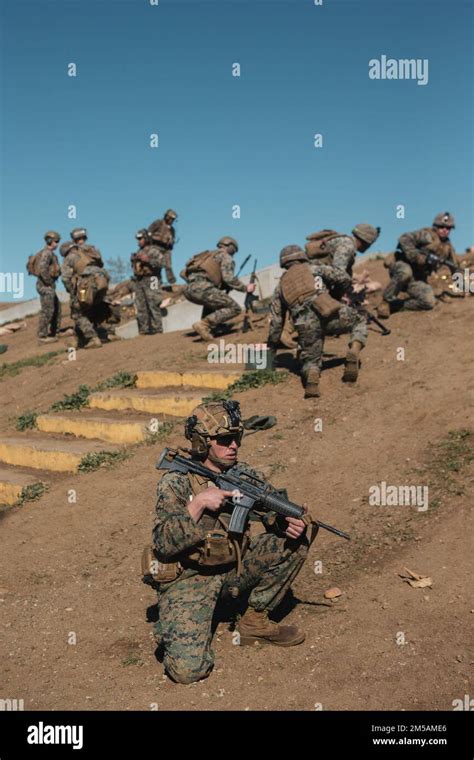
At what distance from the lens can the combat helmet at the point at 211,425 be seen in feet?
15.6

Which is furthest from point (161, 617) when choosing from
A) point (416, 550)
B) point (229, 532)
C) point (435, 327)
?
point (435, 327)

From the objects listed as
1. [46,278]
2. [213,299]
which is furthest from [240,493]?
[46,278]

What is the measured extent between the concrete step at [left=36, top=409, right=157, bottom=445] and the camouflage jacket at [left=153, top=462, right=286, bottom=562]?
15.1 ft

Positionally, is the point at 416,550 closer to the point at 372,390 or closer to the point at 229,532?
the point at 229,532

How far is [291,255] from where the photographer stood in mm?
10047

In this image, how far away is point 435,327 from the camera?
11945 mm

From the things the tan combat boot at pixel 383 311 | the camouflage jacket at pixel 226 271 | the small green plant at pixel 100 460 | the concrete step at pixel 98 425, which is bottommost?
the small green plant at pixel 100 460

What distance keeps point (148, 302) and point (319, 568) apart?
10041 millimetres

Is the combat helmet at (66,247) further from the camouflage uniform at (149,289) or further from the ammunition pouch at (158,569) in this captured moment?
the ammunition pouch at (158,569)

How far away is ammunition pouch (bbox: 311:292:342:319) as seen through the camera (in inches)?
375

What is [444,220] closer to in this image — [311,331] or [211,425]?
[311,331]

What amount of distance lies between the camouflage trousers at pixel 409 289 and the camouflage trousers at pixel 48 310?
7.34 metres

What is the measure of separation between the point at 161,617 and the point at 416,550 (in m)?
2.36

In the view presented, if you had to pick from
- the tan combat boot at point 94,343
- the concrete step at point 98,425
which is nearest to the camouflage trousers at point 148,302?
the tan combat boot at point 94,343
